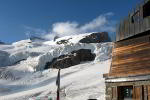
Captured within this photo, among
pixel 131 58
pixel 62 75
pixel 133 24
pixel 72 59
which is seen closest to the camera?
pixel 131 58

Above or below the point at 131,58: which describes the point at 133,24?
above

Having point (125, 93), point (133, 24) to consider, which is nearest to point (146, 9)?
point (133, 24)

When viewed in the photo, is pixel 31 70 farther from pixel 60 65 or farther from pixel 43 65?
pixel 60 65

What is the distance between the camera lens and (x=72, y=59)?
212ft

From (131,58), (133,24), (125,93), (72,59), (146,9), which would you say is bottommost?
(125,93)

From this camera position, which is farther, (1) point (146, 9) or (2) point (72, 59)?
(2) point (72, 59)

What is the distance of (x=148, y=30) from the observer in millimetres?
14664

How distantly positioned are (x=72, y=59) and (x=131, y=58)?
49785mm

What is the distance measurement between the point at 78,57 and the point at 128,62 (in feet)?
165

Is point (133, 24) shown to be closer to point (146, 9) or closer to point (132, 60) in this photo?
point (146, 9)

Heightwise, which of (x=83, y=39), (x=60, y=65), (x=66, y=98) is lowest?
(x=66, y=98)

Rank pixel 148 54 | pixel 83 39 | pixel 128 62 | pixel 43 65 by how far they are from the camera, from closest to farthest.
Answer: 1. pixel 148 54
2. pixel 128 62
3. pixel 43 65
4. pixel 83 39

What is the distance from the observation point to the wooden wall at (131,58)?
13992 millimetres


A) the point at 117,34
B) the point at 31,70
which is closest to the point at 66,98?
the point at 117,34
